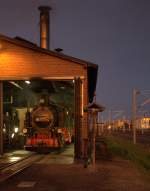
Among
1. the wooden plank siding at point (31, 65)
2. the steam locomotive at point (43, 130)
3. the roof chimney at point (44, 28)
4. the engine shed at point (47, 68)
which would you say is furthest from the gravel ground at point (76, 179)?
the roof chimney at point (44, 28)

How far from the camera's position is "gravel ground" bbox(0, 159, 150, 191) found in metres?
14.1

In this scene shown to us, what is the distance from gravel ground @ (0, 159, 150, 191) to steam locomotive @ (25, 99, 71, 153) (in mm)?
7124

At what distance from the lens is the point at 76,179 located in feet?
52.2

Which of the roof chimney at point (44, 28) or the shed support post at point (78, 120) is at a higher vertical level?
the roof chimney at point (44, 28)

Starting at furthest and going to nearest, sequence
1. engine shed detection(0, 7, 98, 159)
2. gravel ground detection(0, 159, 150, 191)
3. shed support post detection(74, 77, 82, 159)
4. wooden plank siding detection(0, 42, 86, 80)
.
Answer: wooden plank siding detection(0, 42, 86, 80) < engine shed detection(0, 7, 98, 159) < shed support post detection(74, 77, 82, 159) < gravel ground detection(0, 159, 150, 191)

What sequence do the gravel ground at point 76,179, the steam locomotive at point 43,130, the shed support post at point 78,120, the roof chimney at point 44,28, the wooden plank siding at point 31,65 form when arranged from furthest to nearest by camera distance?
the roof chimney at point 44,28 → the steam locomotive at point 43,130 → the wooden plank siding at point 31,65 → the shed support post at point 78,120 → the gravel ground at point 76,179

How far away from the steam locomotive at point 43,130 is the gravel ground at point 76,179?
7.12 m

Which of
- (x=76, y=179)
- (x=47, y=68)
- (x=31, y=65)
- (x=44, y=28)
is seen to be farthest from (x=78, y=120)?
(x=44, y=28)

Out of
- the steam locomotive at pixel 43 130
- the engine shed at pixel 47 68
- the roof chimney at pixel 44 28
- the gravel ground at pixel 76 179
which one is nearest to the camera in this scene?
the gravel ground at pixel 76 179

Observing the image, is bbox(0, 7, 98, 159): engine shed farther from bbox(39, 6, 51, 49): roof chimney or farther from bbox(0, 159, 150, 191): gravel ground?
bbox(39, 6, 51, 49): roof chimney

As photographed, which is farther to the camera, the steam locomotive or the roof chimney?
the roof chimney

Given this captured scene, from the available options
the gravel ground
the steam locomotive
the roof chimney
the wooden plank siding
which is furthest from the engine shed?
the roof chimney

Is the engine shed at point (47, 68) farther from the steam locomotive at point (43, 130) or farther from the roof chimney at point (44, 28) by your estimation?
the roof chimney at point (44, 28)

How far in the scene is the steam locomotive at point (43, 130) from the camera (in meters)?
27.1
